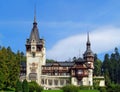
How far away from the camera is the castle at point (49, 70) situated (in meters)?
94.1

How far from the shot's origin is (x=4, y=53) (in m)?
76.0

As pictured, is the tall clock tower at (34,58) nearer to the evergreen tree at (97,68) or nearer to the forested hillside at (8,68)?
the forested hillside at (8,68)

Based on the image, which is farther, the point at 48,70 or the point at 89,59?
the point at 89,59

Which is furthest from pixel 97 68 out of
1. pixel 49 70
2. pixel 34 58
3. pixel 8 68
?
pixel 8 68

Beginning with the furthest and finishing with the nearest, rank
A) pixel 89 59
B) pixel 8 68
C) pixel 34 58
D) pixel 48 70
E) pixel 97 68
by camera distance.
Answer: pixel 97 68 < pixel 89 59 < pixel 48 70 < pixel 34 58 < pixel 8 68

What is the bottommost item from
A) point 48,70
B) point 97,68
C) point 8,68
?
point 8,68

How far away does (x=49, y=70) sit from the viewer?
320ft

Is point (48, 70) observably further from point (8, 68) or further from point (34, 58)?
point (8, 68)

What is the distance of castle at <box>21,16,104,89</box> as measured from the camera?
9406cm

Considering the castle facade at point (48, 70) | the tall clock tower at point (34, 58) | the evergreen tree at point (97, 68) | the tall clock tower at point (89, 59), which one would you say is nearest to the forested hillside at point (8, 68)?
the tall clock tower at point (34, 58)

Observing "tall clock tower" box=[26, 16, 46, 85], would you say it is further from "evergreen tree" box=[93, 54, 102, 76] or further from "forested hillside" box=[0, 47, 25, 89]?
"evergreen tree" box=[93, 54, 102, 76]

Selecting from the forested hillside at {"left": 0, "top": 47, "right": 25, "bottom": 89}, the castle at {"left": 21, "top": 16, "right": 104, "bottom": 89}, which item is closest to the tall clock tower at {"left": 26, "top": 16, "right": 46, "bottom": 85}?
the castle at {"left": 21, "top": 16, "right": 104, "bottom": 89}

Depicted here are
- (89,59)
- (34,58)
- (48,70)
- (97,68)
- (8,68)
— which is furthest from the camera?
(97,68)

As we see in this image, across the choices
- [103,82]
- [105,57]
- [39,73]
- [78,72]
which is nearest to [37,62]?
[39,73]
